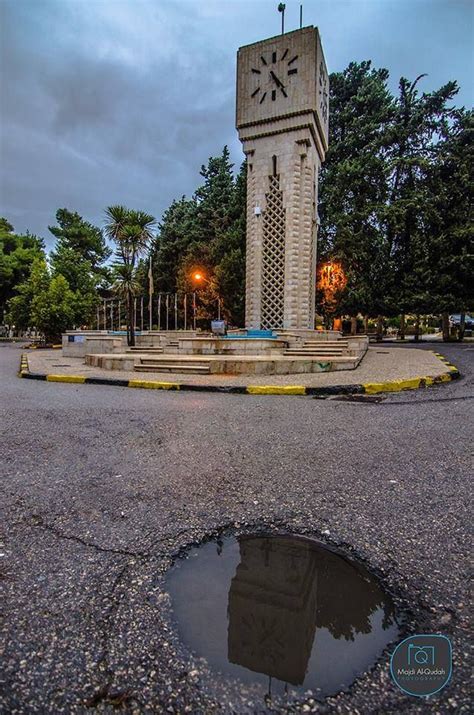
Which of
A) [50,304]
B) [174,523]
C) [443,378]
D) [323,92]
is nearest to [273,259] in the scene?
[323,92]

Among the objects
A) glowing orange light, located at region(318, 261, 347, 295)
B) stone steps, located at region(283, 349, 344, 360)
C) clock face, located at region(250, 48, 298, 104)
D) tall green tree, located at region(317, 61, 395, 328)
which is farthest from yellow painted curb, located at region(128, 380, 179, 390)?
glowing orange light, located at region(318, 261, 347, 295)

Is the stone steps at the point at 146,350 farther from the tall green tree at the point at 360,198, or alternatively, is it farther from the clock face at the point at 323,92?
the tall green tree at the point at 360,198

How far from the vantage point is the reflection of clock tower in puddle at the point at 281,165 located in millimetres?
16530

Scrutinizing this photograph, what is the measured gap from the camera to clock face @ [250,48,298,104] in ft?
54.4

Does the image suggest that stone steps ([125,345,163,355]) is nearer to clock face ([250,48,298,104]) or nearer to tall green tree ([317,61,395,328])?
clock face ([250,48,298,104])

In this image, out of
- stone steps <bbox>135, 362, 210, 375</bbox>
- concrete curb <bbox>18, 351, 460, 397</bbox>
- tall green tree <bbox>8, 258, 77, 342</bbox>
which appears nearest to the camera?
concrete curb <bbox>18, 351, 460, 397</bbox>

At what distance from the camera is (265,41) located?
55.2 feet

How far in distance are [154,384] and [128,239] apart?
10.1 meters

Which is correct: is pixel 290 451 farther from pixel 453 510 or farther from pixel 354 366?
pixel 354 366

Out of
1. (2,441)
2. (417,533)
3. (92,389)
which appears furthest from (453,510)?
(92,389)

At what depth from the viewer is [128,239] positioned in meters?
15.9

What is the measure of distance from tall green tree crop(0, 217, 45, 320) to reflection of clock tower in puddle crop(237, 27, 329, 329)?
30.8m

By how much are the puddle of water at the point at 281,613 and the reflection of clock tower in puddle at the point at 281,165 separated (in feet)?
51.0

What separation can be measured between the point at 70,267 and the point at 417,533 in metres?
37.6
